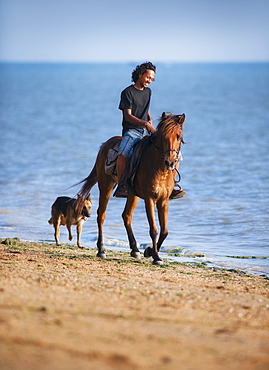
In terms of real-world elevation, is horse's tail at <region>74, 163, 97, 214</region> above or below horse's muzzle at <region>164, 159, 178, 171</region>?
below

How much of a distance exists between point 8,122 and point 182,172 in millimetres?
26062

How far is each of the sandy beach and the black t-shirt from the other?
7.99 feet

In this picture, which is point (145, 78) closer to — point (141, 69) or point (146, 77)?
point (146, 77)

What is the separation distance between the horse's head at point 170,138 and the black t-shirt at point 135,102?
0.84 metres

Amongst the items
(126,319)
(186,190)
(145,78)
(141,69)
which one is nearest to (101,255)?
(145,78)

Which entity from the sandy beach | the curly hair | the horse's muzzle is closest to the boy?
the curly hair

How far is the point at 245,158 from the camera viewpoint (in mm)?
26625

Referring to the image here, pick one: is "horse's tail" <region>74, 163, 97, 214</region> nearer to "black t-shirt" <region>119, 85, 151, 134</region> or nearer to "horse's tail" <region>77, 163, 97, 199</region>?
"horse's tail" <region>77, 163, 97, 199</region>

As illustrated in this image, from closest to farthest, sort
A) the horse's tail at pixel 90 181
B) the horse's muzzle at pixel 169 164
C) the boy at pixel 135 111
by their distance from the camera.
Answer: the horse's muzzle at pixel 169 164, the boy at pixel 135 111, the horse's tail at pixel 90 181

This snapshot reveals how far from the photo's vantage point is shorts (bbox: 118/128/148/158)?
31.2 ft

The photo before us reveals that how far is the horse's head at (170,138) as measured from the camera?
861cm

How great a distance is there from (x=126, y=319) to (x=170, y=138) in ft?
12.1

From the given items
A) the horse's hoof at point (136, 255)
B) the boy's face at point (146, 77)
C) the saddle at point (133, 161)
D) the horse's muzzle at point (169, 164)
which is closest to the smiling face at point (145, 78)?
the boy's face at point (146, 77)

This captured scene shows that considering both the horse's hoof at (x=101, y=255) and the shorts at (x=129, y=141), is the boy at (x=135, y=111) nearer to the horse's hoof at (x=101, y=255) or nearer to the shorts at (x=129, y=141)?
the shorts at (x=129, y=141)
